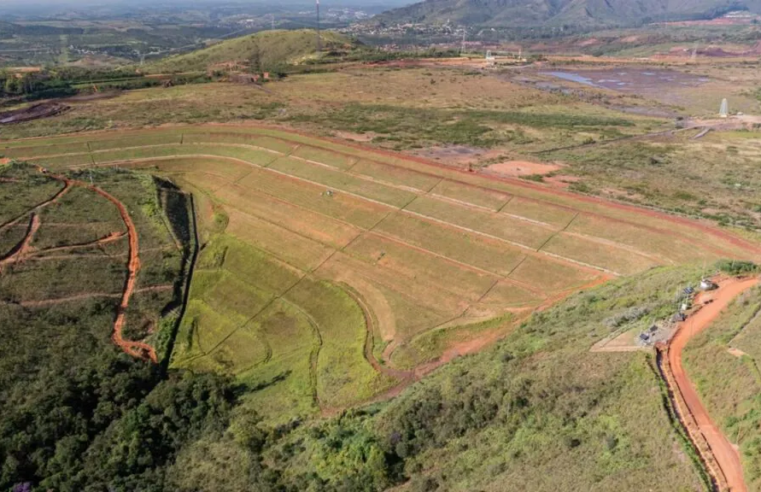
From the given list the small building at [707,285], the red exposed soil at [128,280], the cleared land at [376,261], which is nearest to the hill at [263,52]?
the red exposed soil at [128,280]

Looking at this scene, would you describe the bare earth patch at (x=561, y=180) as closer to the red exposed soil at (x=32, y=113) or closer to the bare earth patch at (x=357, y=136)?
the bare earth patch at (x=357, y=136)

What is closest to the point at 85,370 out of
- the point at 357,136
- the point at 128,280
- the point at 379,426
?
the point at 128,280

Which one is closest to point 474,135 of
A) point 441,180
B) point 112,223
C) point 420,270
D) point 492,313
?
point 441,180

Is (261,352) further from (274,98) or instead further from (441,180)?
(274,98)

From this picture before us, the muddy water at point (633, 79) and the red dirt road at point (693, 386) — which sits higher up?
the muddy water at point (633, 79)

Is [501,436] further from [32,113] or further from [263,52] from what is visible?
[263,52]
